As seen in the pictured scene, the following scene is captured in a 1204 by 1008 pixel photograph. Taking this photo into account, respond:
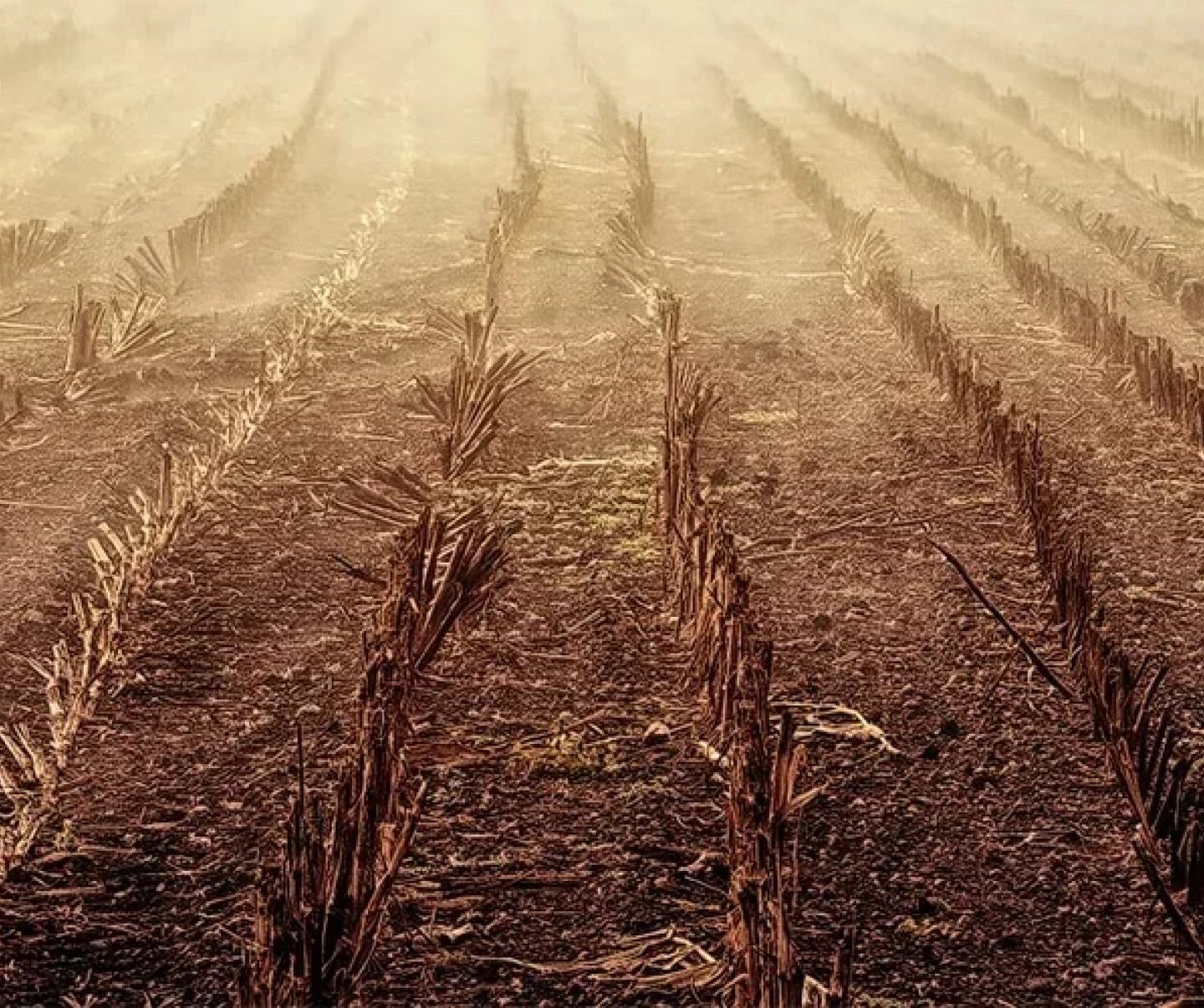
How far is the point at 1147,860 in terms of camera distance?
9.64 feet

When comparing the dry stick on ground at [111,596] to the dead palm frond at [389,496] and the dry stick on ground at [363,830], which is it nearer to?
the dead palm frond at [389,496]

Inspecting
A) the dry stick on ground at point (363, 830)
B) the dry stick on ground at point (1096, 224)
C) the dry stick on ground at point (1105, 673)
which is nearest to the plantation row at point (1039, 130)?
the dry stick on ground at point (1096, 224)

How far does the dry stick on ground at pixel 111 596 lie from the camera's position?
3.45 meters

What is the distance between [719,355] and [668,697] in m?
3.65

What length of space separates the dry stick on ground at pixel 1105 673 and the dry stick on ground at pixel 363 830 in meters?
1.55

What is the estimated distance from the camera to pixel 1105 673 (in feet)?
11.9

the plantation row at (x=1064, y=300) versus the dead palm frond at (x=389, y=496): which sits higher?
the plantation row at (x=1064, y=300)

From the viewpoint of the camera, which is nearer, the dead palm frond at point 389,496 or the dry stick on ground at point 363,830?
the dry stick on ground at point 363,830

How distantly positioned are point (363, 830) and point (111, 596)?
1695 mm

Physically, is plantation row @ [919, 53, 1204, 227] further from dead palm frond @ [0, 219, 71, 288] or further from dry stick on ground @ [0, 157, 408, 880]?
dead palm frond @ [0, 219, 71, 288]

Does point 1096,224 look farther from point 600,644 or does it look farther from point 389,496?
point 600,644

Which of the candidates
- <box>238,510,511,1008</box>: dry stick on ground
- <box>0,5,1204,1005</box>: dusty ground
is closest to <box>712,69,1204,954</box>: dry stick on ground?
<box>0,5,1204,1005</box>: dusty ground

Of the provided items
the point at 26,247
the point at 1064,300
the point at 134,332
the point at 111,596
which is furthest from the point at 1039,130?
the point at 111,596

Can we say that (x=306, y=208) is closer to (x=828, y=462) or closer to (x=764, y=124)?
(x=764, y=124)
